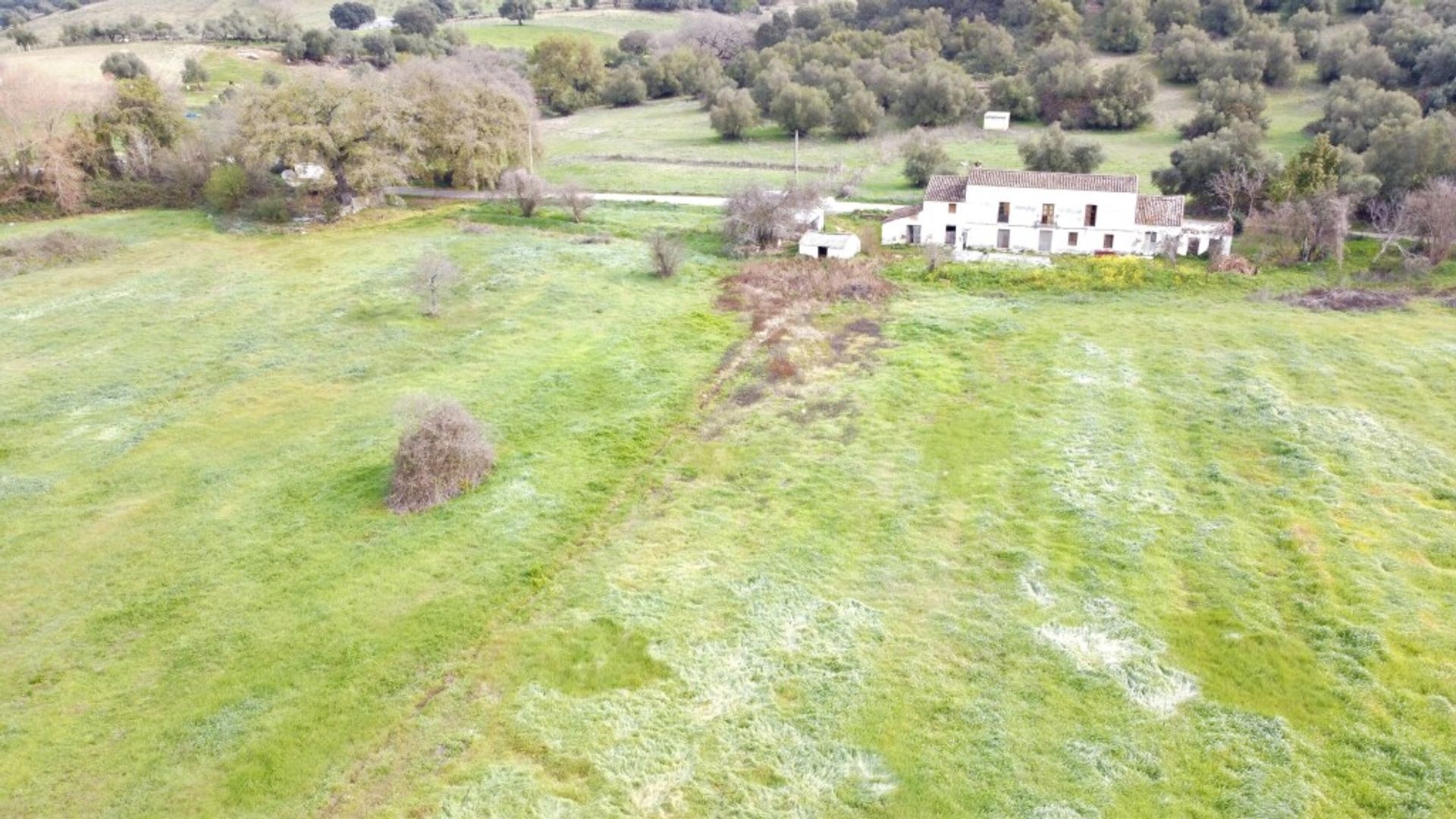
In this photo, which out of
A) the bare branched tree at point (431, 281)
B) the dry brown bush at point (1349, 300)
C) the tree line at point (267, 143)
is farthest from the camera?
the tree line at point (267, 143)

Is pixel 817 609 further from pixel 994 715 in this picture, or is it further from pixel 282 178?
pixel 282 178

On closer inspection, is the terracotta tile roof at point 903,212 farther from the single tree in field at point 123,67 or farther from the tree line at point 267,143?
the single tree in field at point 123,67

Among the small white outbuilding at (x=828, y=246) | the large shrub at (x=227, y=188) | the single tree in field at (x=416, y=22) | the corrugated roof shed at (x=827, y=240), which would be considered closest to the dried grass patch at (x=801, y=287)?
the small white outbuilding at (x=828, y=246)

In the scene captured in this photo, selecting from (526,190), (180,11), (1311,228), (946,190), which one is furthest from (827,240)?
(180,11)

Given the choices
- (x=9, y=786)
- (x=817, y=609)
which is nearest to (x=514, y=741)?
(x=817, y=609)

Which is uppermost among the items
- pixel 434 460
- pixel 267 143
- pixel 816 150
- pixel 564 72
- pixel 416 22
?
pixel 416 22

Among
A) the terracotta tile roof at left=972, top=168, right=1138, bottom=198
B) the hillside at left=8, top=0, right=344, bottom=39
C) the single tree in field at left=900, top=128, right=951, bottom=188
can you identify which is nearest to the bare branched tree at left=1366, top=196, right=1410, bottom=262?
the terracotta tile roof at left=972, top=168, right=1138, bottom=198

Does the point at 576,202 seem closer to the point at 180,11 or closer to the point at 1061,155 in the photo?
the point at 1061,155

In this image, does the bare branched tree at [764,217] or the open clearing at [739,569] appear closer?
the open clearing at [739,569]
